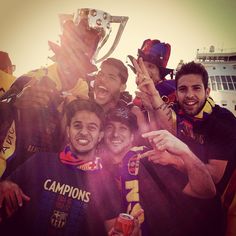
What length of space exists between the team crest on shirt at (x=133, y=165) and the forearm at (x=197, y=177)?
1.54 ft

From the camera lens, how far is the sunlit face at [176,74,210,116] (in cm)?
259

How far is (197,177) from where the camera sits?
2.30 meters

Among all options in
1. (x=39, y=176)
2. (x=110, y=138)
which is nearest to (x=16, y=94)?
(x=39, y=176)

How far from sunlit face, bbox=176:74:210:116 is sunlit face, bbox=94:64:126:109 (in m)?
0.73

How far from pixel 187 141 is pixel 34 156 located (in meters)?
1.65

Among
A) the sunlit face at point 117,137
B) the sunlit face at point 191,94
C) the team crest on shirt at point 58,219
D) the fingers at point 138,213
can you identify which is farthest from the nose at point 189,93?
the team crest on shirt at point 58,219

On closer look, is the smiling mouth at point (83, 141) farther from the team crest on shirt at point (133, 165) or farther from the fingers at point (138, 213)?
the fingers at point (138, 213)

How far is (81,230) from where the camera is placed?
7.16 feet

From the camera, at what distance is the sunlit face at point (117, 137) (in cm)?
252

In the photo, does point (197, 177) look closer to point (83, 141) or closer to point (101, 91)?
point (83, 141)

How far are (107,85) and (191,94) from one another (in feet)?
3.15

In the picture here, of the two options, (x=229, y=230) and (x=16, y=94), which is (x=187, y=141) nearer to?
(x=229, y=230)

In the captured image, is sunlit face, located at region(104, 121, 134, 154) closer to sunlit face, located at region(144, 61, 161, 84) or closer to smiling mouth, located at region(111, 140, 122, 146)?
smiling mouth, located at region(111, 140, 122, 146)

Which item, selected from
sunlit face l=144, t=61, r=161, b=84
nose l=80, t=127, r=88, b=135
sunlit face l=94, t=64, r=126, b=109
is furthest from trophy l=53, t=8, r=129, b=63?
nose l=80, t=127, r=88, b=135
